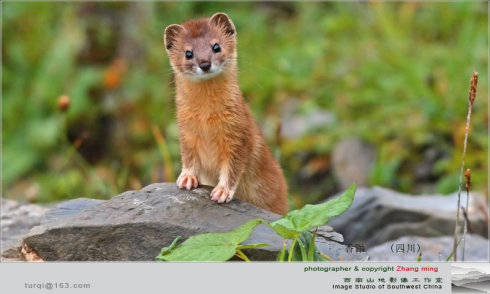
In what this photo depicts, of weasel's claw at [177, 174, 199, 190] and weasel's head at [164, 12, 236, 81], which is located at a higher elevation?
weasel's head at [164, 12, 236, 81]

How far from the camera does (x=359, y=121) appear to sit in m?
7.40

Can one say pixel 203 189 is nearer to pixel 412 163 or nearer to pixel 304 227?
pixel 304 227

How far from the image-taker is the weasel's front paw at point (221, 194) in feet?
11.9

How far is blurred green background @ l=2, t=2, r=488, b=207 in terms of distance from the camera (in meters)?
6.89

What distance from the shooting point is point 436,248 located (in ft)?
14.8

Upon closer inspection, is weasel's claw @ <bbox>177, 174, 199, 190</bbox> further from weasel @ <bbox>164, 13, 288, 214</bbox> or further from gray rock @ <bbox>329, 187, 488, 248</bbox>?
gray rock @ <bbox>329, 187, 488, 248</bbox>

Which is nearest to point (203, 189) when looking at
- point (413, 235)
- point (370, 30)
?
point (413, 235)

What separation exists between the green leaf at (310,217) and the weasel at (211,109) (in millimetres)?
694

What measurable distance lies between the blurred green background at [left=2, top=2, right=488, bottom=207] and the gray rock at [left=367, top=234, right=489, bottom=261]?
1265 mm

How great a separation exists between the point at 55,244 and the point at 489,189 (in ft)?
14.0

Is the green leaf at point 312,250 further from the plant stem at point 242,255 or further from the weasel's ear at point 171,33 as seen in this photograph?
the weasel's ear at point 171,33

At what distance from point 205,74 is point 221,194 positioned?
0.65 metres

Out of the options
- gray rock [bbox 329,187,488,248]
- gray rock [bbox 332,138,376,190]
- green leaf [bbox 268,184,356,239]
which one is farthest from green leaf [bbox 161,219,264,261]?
gray rock [bbox 332,138,376,190]

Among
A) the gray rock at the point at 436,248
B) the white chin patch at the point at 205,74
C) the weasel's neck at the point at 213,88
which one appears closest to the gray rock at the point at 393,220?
the gray rock at the point at 436,248
